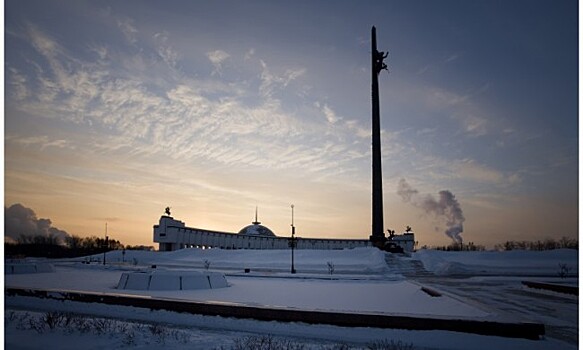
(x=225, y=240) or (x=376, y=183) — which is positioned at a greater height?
(x=376, y=183)

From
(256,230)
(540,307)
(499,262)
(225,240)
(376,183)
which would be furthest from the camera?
(256,230)

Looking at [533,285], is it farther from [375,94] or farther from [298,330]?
[375,94]

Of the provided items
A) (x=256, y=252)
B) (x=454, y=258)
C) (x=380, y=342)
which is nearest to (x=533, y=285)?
(x=380, y=342)

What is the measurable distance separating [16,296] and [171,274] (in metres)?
5.61

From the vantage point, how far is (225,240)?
208 feet

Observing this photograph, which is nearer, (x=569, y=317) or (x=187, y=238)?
(x=569, y=317)

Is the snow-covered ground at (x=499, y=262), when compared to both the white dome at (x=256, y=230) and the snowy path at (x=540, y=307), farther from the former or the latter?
the white dome at (x=256, y=230)

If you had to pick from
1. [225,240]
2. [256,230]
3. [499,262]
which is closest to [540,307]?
[499,262]

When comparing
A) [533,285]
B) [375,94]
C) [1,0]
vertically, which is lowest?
[533,285]

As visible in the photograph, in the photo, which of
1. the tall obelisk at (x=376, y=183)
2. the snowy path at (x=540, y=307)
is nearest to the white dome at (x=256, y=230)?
the tall obelisk at (x=376, y=183)

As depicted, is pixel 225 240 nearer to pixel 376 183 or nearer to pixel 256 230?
pixel 256 230

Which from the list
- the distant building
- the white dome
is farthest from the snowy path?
the white dome

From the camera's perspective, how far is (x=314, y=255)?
4394 cm

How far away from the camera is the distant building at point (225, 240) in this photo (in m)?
52.3
